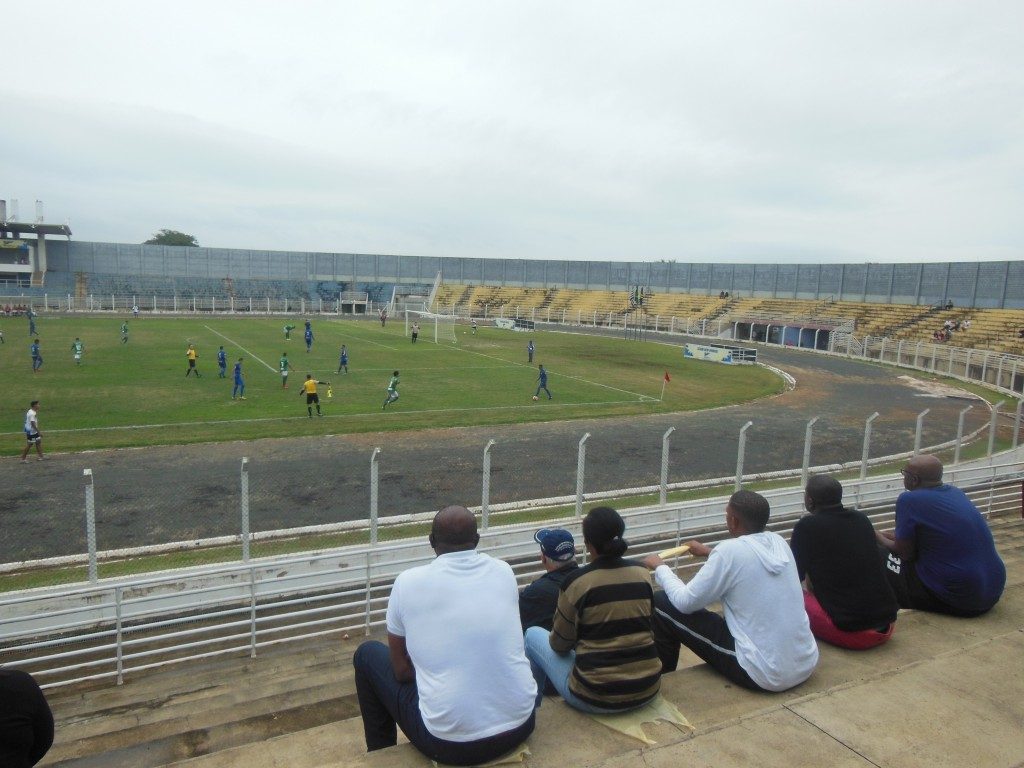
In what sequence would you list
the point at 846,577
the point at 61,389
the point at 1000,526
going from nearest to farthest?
the point at 846,577 → the point at 1000,526 → the point at 61,389

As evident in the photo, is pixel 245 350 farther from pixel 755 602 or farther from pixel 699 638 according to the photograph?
pixel 755 602

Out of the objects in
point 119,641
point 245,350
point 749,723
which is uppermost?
point 749,723

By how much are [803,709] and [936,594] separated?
7.39 ft

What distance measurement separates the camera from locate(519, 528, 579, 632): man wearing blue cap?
464 cm

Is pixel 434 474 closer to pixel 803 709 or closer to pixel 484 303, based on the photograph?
pixel 803 709

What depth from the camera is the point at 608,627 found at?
3973 mm

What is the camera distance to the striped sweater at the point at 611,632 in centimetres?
396

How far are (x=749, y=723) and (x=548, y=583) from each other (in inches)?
62.7

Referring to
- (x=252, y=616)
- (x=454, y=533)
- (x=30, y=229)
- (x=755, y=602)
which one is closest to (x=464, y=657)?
(x=454, y=533)

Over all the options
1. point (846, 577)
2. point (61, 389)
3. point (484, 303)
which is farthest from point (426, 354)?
point (484, 303)

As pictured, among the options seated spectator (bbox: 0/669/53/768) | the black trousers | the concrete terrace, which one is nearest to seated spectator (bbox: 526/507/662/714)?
the concrete terrace

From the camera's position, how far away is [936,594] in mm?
5680

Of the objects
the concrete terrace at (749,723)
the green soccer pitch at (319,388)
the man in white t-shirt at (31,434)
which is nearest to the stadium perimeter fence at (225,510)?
the man in white t-shirt at (31,434)

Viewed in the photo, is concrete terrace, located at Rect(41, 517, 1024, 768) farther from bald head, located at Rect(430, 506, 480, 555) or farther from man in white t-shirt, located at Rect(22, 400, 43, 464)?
man in white t-shirt, located at Rect(22, 400, 43, 464)
